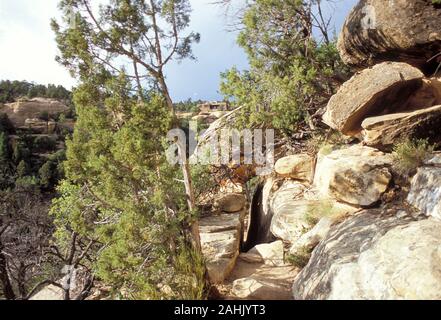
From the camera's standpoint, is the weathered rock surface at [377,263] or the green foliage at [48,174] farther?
the green foliage at [48,174]

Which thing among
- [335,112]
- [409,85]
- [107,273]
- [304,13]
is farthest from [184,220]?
[304,13]

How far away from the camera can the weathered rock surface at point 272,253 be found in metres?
7.34

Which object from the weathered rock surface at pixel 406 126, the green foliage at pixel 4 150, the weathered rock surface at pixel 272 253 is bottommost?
the weathered rock surface at pixel 272 253

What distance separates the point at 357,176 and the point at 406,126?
1.47 metres

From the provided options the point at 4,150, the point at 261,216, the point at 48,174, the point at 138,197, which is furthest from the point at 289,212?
the point at 4,150

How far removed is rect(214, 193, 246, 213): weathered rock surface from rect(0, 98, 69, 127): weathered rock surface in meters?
37.0

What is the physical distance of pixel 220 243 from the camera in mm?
7688

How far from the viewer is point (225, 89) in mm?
10594

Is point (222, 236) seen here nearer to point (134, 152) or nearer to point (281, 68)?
point (134, 152)

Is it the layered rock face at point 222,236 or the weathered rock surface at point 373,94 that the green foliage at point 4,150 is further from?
the weathered rock surface at point 373,94

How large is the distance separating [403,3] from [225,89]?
5.43m

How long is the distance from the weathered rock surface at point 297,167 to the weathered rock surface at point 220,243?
212 cm

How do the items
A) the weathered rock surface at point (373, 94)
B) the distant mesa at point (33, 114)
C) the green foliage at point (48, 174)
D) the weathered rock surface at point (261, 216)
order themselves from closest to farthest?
the weathered rock surface at point (373, 94) → the weathered rock surface at point (261, 216) → the green foliage at point (48, 174) → the distant mesa at point (33, 114)

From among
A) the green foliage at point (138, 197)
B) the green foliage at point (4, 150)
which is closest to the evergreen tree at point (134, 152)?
the green foliage at point (138, 197)
